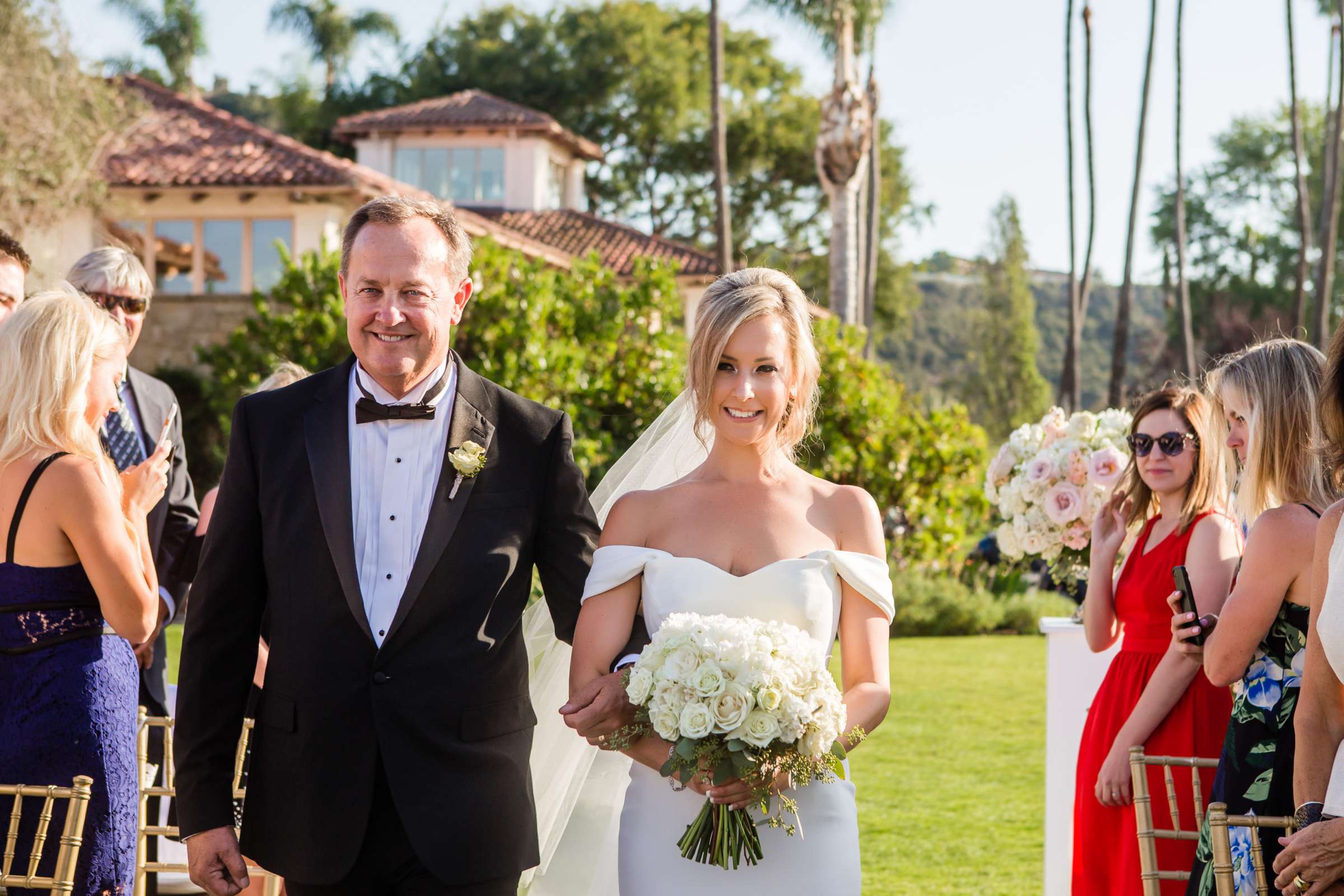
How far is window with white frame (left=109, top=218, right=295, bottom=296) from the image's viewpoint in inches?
1045

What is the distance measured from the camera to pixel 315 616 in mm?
3246

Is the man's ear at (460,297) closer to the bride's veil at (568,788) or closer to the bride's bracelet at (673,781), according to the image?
the bride's veil at (568,788)

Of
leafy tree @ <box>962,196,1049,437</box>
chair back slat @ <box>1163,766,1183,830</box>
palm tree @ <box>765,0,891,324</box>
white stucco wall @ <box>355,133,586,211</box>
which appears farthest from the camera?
leafy tree @ <box>962,196,1049,437</box>

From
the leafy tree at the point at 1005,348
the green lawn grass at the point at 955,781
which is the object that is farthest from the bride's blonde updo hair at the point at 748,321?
the leafy tree at the point at 1005,348

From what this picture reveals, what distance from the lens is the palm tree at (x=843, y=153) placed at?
28531mm

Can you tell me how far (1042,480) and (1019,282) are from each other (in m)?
73.6

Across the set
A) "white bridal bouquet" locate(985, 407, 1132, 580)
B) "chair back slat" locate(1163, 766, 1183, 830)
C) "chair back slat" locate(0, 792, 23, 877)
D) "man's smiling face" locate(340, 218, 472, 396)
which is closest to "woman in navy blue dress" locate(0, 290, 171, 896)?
"chair back slat" locate(0, 792, 23, 877)

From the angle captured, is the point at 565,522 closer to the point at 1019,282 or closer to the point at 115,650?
the point at 115,650

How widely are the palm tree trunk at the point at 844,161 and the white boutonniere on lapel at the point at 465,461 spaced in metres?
25.2

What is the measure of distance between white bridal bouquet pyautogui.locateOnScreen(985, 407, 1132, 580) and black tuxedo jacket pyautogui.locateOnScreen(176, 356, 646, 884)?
3.73 metres

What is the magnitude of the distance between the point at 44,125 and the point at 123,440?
21.9 m

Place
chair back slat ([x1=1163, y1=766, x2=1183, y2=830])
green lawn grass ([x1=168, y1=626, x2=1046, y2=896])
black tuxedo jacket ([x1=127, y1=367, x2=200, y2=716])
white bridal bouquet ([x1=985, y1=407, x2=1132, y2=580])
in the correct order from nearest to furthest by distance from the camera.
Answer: chair back slat ([x1=1163, y1=766, x2=1183, y2=830]), black tuxedo jacket ([x1=127, y1=367, x2=200, y2=716]), white bridal bouquet ([x1=985, y1=407, x2=1132, y2=580]), green lawn grass ([x1=168, y1=626, x2=1046, y2=896])

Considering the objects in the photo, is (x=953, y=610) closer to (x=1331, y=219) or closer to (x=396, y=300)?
(x=396, y=300)

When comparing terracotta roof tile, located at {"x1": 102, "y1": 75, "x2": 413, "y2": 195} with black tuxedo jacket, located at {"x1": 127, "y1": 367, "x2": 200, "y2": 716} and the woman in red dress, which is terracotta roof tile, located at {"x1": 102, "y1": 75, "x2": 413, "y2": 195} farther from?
the woman in red dress
